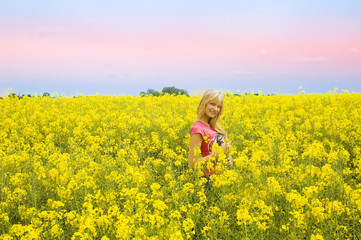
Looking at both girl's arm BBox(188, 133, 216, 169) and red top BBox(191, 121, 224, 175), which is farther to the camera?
red top BBox(191, 121, 224, 175)

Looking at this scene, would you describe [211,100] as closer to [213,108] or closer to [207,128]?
[213,108]

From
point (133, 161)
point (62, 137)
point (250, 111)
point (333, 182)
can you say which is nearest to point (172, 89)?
point (250, 111)

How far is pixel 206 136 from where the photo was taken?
4355 millimetres

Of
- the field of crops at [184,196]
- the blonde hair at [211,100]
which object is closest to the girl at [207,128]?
the blonde hair at [211,100]

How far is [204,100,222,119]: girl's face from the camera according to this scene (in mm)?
4680

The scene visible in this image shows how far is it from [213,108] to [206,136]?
21.9 inches

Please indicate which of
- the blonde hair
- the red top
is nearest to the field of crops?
the red top

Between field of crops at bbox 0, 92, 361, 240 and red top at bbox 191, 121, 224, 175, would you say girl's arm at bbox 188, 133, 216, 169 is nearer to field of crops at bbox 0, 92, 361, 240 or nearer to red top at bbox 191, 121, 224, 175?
red top at bbox 191, 121, 224, 175

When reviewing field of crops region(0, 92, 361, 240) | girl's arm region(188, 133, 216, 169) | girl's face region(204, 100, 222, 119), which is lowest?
field of crops region(0, 92, 361, 240)

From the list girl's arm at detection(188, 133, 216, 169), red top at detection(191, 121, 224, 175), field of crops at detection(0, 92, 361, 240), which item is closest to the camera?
field of crops at detection(0, 92, 361, 240)

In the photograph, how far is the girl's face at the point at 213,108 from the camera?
4680mm

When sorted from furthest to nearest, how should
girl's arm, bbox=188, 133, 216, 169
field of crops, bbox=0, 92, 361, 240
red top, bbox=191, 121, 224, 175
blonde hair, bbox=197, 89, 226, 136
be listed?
blonde hair, bbox=197, 89, 226, 136, red top, bbox=191, 121, 224, 175, girl's arm, bbox=188, 133, 216, 169, field of crops, bbox=0, 92, 361, 240

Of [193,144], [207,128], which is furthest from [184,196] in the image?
[207,128]

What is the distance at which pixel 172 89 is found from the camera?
23.1 m
